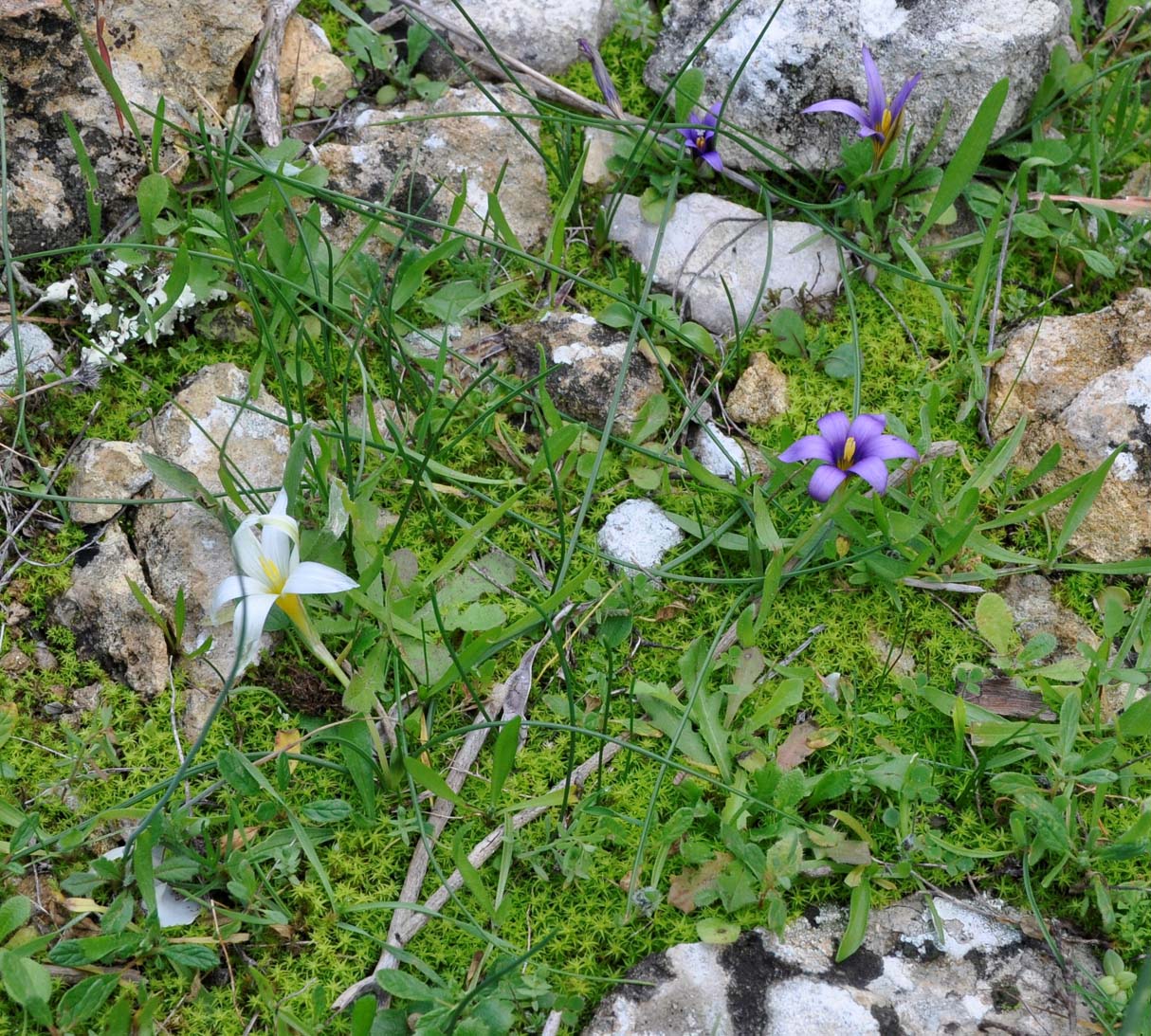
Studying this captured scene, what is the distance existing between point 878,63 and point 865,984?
6.92 feet

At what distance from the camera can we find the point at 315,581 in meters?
1.73

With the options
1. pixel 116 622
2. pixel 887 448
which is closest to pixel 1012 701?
pixel 887 448

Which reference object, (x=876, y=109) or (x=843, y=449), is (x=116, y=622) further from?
(x=876, y=109)

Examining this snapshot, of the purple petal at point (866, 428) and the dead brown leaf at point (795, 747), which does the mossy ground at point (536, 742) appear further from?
the purple petal at point (866, 428)

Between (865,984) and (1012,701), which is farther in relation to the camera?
(1012,701)

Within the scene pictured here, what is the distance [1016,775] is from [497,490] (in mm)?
1153

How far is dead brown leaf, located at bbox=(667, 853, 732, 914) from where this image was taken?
1.79 meters

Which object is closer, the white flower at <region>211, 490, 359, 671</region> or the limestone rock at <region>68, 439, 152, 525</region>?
the white flower at <region>211, 490, 359, 671</region>

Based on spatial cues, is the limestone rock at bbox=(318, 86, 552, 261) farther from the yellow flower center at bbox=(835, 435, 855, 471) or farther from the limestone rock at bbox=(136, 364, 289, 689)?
the yellow flower center at bbox=(835, 435, 855, 471)

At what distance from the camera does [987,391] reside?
2410 millimetres

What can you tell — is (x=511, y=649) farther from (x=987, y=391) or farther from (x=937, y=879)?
(x=987, y=391)

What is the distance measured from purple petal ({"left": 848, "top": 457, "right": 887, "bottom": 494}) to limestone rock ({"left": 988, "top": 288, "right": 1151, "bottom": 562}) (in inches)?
22.0

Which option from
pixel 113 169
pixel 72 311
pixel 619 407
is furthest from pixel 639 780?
pixel 113 169

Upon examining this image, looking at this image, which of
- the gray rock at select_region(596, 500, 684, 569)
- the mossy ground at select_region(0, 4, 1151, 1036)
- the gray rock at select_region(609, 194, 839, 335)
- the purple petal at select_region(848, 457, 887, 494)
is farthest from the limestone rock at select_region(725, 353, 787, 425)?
the purple petal at select_region(848, 457, 887, 494)
